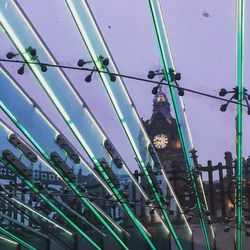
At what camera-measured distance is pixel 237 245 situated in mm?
21141

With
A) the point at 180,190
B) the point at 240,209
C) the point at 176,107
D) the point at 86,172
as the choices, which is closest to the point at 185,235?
the point at 180,190

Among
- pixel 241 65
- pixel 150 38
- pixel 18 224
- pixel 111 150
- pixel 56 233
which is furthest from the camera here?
pixel 56 233

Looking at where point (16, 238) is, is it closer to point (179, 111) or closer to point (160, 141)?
point (179, 111)

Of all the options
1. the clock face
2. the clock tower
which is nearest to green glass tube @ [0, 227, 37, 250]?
the clock tower

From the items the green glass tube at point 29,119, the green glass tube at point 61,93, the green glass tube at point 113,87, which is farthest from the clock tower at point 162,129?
the green glass tube at point 29,119

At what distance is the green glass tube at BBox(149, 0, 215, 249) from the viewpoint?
912 centimetres

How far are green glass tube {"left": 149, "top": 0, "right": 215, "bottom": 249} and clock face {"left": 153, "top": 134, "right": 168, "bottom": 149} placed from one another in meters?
66.1

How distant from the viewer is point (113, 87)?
1155 centimetres

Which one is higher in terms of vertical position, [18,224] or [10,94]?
[10,94]

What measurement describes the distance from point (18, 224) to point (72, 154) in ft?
16.5

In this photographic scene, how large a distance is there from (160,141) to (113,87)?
7866 cm

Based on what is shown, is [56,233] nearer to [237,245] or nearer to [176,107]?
[237,245]

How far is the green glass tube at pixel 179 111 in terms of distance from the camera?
9125 millimetres

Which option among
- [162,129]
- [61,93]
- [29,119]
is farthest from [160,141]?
[61,93]
